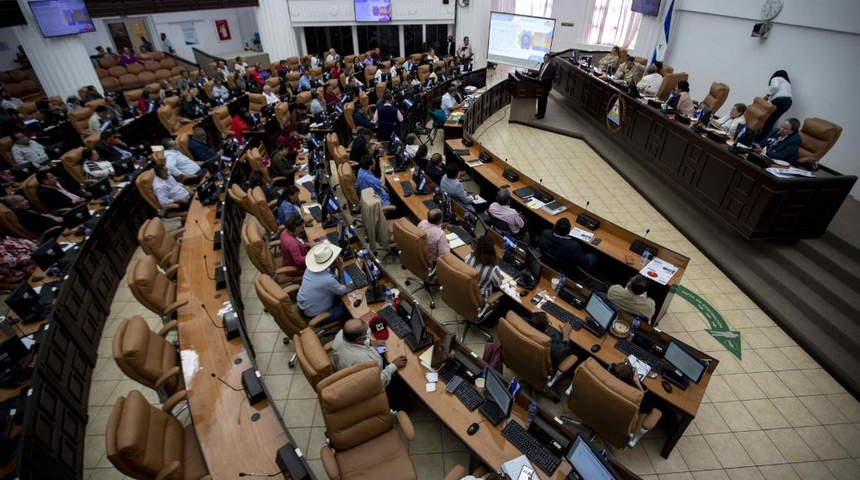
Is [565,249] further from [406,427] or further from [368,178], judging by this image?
[368,178]

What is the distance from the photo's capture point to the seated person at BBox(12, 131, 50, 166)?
8.65 metres

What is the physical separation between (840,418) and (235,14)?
27.6 m

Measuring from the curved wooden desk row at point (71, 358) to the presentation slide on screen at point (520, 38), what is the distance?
14.8m

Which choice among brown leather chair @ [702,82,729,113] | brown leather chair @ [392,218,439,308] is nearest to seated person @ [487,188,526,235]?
brown leather chair @ [392,218,439,308]

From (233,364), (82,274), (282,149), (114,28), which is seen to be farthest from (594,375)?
(114,28)

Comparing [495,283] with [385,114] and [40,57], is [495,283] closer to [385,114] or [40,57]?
[385,114]

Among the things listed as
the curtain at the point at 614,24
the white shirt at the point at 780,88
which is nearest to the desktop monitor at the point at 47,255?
the white shirt at the point at 780,88

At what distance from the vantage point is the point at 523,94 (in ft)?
44.0

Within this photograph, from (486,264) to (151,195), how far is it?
21.2 feet

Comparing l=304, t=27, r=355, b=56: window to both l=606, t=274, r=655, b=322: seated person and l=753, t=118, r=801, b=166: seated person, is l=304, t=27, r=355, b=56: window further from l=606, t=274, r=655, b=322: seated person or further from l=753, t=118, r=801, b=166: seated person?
l=606, t=274, r=655, b=322: seated person

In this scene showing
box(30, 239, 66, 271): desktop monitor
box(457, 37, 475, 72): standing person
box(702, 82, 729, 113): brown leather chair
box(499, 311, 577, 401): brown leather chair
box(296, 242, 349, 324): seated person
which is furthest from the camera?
box(457, 37, 475, 72): standing person

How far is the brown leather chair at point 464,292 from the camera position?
5016 millimetres

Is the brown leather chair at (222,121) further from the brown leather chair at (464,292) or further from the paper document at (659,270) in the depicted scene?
the paper document at (659,270)

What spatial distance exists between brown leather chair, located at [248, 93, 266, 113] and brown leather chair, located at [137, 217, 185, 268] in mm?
7101
